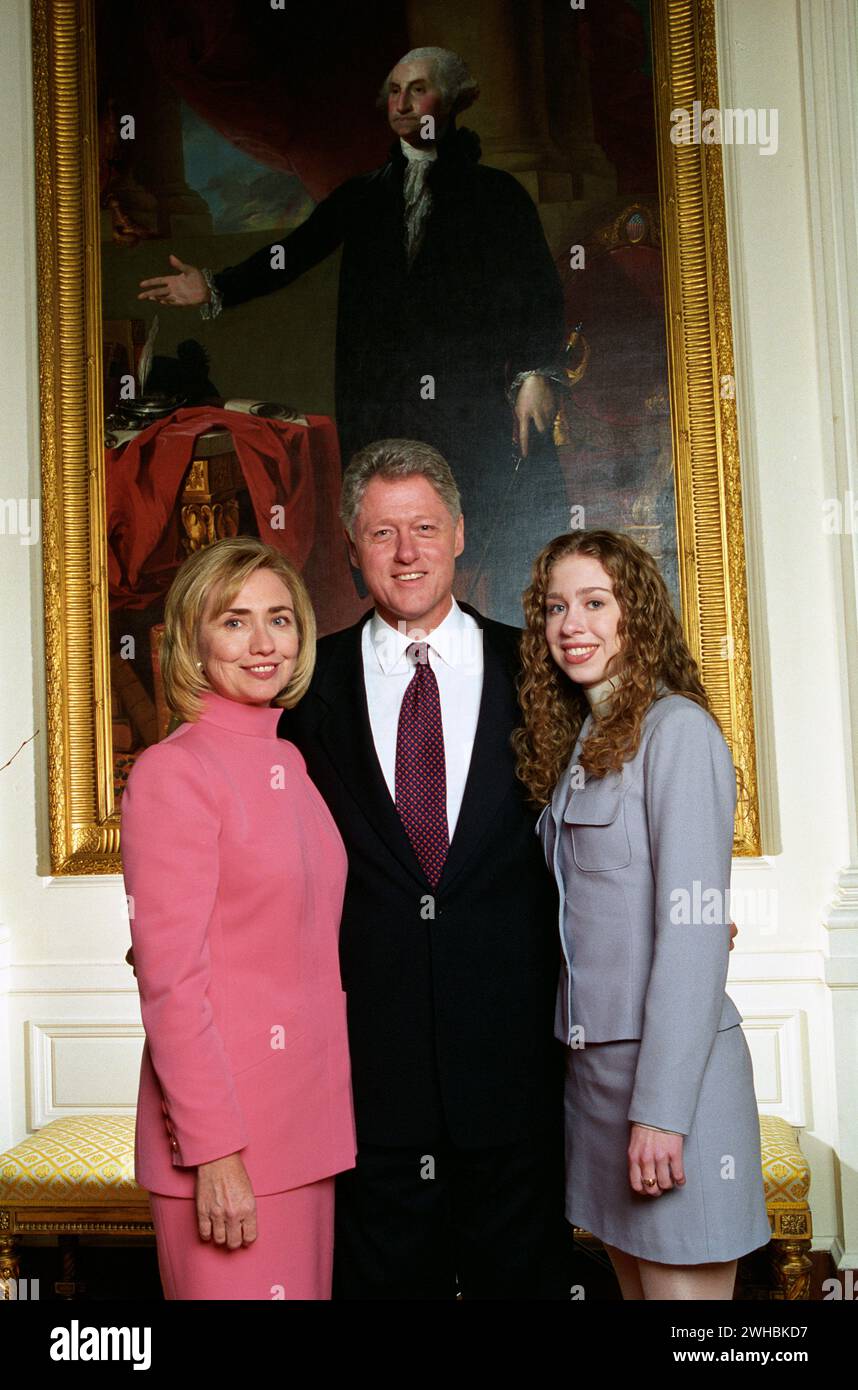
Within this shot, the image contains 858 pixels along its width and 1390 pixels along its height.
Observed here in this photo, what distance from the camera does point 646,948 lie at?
2.66m

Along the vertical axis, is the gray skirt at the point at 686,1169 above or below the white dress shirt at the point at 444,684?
below

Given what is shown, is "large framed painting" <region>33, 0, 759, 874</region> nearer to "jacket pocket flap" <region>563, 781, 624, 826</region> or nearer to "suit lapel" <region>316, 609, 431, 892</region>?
"suit lapel" <region>316, 609, 431, 892</region>

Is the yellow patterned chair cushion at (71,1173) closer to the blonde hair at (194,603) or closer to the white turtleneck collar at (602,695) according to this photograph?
the blonde hair at (194,603)

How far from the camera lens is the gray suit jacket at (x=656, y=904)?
8.38ft

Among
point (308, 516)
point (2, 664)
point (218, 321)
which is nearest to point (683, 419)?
point (308, 516)

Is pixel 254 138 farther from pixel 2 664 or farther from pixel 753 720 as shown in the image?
pixel 753 720

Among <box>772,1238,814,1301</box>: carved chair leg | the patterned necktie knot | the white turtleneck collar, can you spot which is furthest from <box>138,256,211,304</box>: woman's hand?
<box>772,1238,814,1301</box>: carved chair leg

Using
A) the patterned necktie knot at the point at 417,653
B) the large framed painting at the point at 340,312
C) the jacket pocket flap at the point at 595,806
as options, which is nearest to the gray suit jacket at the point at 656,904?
the jacket pocket flap at the point at 595,806

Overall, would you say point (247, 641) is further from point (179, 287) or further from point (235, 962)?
point (179, 287)

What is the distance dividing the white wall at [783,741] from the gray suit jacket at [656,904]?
96.0 inches

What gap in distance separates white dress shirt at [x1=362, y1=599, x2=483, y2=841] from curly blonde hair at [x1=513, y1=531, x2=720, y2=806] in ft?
0.50

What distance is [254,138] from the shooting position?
5535mm

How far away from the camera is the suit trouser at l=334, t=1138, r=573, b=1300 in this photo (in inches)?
114

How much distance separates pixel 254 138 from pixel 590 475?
7.07ft
